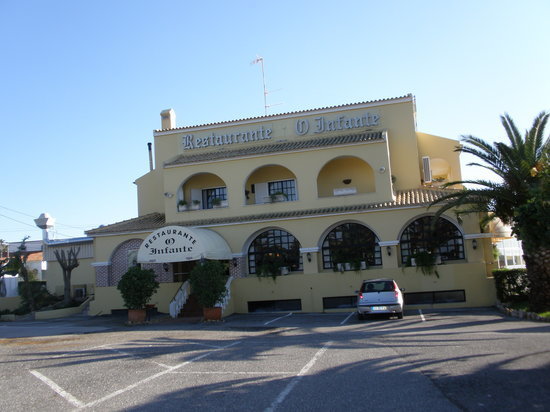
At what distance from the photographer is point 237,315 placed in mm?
23062

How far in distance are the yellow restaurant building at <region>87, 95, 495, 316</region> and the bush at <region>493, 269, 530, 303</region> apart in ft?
3.35

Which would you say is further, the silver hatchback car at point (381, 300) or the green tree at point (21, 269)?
the green tree at point (21, 269)

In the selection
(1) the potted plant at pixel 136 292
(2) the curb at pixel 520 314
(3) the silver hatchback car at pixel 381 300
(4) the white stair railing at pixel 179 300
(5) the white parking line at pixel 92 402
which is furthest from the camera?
(4) the white stair railing at pixel 179 300

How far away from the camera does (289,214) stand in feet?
78.6

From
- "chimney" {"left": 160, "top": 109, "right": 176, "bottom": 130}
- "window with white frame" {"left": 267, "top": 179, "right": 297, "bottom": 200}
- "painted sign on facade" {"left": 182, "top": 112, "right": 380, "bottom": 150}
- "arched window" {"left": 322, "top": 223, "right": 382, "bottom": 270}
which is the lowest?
"arched window" {"left": 322, "top": 223, "right": 382, "bottom": 270}

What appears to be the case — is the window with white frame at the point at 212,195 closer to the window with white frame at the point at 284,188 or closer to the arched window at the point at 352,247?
the window with white frame at the point at 284,188

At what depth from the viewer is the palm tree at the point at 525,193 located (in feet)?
52.4

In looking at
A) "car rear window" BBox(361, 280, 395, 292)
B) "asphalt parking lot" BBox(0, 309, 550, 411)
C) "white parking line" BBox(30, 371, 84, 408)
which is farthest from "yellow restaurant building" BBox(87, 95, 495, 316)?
"white parking line" BBox(30, 371, 84, 408)

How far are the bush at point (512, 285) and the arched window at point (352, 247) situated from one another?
5.13m

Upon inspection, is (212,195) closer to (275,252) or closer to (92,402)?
(275,252)

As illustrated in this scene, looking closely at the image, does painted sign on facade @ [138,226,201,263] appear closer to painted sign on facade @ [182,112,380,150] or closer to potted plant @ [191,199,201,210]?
potted plant @ [191,199,201,210]

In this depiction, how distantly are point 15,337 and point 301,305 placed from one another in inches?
468

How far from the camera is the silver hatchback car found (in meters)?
18.2

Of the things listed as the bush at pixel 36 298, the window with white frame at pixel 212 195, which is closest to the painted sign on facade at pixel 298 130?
the window with white frame at pixel 212 195
